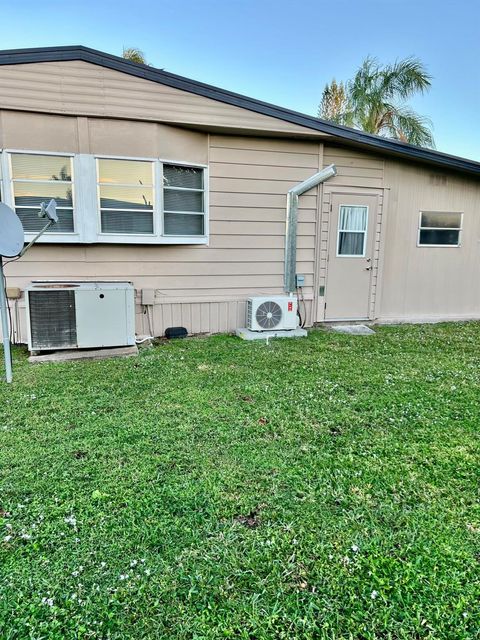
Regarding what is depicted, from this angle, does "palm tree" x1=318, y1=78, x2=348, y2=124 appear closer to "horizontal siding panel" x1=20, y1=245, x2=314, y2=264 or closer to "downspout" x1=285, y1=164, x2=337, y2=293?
"downspout" x1=285, y1=164, x2=337, y2=293

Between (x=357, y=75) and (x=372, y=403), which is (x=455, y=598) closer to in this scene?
(x=372, y=403)

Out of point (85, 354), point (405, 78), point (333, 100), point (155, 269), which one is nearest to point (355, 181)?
point (155, 269)

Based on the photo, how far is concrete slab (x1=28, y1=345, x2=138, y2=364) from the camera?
180 inches

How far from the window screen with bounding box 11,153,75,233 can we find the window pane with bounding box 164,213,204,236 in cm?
124

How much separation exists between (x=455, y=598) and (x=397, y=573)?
20 cm

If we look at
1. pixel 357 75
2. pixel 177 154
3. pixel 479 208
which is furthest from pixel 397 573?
pixel 357 75

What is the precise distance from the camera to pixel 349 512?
1.97 metres

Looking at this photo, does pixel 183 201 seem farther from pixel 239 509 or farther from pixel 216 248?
pixel 239 509

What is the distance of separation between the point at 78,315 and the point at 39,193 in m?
1.67

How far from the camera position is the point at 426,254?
274 inches

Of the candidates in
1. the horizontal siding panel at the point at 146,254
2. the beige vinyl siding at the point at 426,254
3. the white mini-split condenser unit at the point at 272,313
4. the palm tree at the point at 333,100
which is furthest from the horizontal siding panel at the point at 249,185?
the palm tree at the point at 333,100

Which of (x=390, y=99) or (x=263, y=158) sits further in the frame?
(x=390, y=99)

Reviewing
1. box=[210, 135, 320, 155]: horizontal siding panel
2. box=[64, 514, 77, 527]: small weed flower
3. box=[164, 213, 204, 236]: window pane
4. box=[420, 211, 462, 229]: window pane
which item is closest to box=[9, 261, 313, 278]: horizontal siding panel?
box=[164, 213, 204, 236]: window pane

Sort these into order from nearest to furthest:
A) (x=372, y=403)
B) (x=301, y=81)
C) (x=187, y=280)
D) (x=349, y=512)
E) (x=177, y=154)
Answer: (x=349, y=512) → (x=372, y=403) → (x=177, y=154) → (x=187, y=280) → (x=301, y=81)
